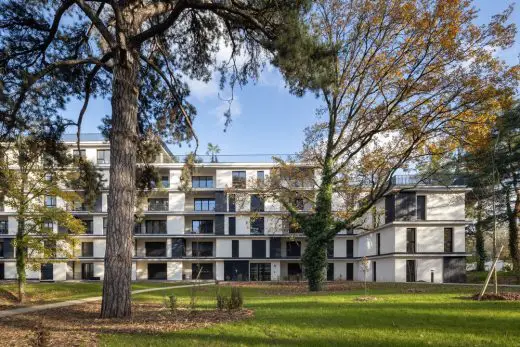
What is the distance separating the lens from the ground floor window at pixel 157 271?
159 feet

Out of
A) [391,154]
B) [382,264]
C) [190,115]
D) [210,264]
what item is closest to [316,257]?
[391,154]

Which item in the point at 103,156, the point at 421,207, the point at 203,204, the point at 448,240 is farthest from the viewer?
the point at 203,204

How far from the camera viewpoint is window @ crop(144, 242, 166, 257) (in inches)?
1891

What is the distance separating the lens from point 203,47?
1486 centimetres

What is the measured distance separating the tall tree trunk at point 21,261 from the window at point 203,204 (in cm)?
2827

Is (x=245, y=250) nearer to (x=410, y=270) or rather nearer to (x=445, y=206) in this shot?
(x=410, y=270)

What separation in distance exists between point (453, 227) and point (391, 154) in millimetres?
20173

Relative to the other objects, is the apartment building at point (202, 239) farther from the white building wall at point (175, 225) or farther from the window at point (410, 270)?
the window at point (410, 270)

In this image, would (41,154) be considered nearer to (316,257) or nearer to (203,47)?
(203,47)


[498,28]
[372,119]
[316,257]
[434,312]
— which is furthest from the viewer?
[316,257]

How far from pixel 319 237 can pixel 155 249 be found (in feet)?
101

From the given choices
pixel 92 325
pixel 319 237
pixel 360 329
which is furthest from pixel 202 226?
pixel 360 329

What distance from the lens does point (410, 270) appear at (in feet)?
123

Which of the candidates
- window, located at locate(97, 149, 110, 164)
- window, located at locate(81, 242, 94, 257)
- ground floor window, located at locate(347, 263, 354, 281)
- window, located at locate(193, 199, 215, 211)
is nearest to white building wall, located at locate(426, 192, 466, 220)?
ground floor window, located at locate(347, 263, 354, 281)
